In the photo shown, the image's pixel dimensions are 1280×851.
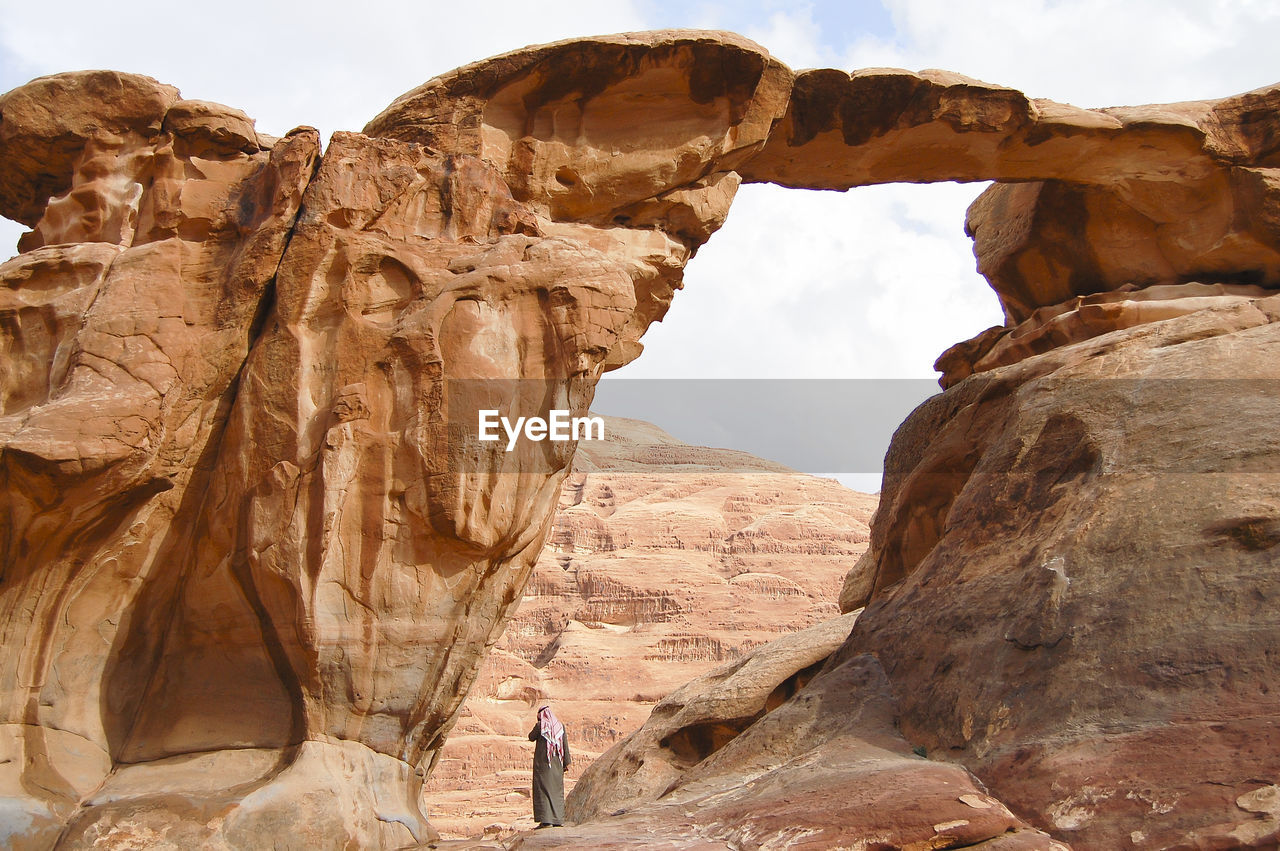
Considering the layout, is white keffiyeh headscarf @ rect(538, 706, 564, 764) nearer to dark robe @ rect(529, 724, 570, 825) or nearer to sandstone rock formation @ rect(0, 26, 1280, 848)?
dark robe @ rect(529, 724, 570, 825)

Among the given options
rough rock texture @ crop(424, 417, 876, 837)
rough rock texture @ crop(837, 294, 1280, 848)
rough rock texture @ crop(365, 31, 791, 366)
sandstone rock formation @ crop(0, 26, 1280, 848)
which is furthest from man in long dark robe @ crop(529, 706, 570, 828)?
rough rock texture @ crop(424, 417, 876, 837)

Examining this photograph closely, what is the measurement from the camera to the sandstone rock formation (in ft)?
25.6

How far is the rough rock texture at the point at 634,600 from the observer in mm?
35500

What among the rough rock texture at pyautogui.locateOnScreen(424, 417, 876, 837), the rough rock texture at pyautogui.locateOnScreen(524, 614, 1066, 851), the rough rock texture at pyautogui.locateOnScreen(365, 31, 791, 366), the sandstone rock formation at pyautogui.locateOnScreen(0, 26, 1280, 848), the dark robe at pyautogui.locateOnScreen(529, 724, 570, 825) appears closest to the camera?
the rough rock texture at pyautogui.locateOnScreen(524, 614, 1066, 851)

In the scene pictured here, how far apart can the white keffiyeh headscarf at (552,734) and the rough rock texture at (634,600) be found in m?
17.7

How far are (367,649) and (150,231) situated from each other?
4.21m

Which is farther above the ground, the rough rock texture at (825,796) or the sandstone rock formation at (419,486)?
the sandstone rock formation at (419,486)

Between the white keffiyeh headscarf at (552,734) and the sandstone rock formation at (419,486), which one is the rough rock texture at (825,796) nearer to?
the sandstone rock formation at (419,486)

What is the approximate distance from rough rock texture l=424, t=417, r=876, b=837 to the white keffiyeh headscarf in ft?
58.2

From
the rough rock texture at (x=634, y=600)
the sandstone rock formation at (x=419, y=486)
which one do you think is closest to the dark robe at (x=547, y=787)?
the sandstone rock formation at (x=419, y=486)

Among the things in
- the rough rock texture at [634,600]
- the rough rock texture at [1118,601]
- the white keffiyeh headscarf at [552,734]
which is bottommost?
the rough rock texture at [634,600]

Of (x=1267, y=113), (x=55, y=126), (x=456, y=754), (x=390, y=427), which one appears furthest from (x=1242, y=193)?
(x=456, y=754)

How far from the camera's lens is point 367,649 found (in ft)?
29.9

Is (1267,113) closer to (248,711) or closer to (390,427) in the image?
(390,427)
